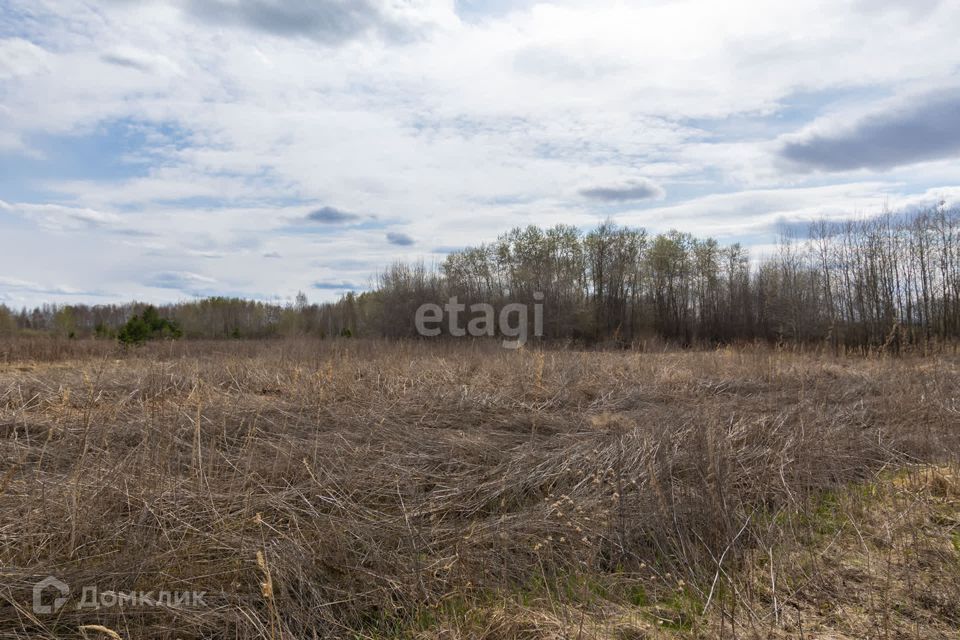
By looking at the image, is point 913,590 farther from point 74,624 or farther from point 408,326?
point 408,326

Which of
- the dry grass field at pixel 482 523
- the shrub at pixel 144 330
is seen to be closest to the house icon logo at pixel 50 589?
the dry grass field at pixel 482 523

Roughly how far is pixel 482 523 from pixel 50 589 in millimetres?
2157

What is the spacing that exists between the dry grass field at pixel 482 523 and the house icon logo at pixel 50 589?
0.03 meters

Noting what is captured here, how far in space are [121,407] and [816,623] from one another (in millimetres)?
5967

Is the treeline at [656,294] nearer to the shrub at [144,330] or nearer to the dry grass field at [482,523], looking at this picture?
the shrub at [144,330]

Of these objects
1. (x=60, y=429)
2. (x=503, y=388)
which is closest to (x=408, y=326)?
(x=503, y=388)

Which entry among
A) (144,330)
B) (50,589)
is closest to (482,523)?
(50,589)

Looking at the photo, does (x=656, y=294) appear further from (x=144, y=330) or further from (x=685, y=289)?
(x=144, y=330)

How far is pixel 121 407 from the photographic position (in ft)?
18.5

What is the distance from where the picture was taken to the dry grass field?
2461 millimetres

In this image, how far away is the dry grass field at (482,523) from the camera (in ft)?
8.07

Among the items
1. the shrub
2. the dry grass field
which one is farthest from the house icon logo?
the shrub

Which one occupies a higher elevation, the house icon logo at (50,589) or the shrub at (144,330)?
the shrub at (144,330)

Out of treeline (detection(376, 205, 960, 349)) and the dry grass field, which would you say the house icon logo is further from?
treeline (detection(376, 205, 960, 349))
